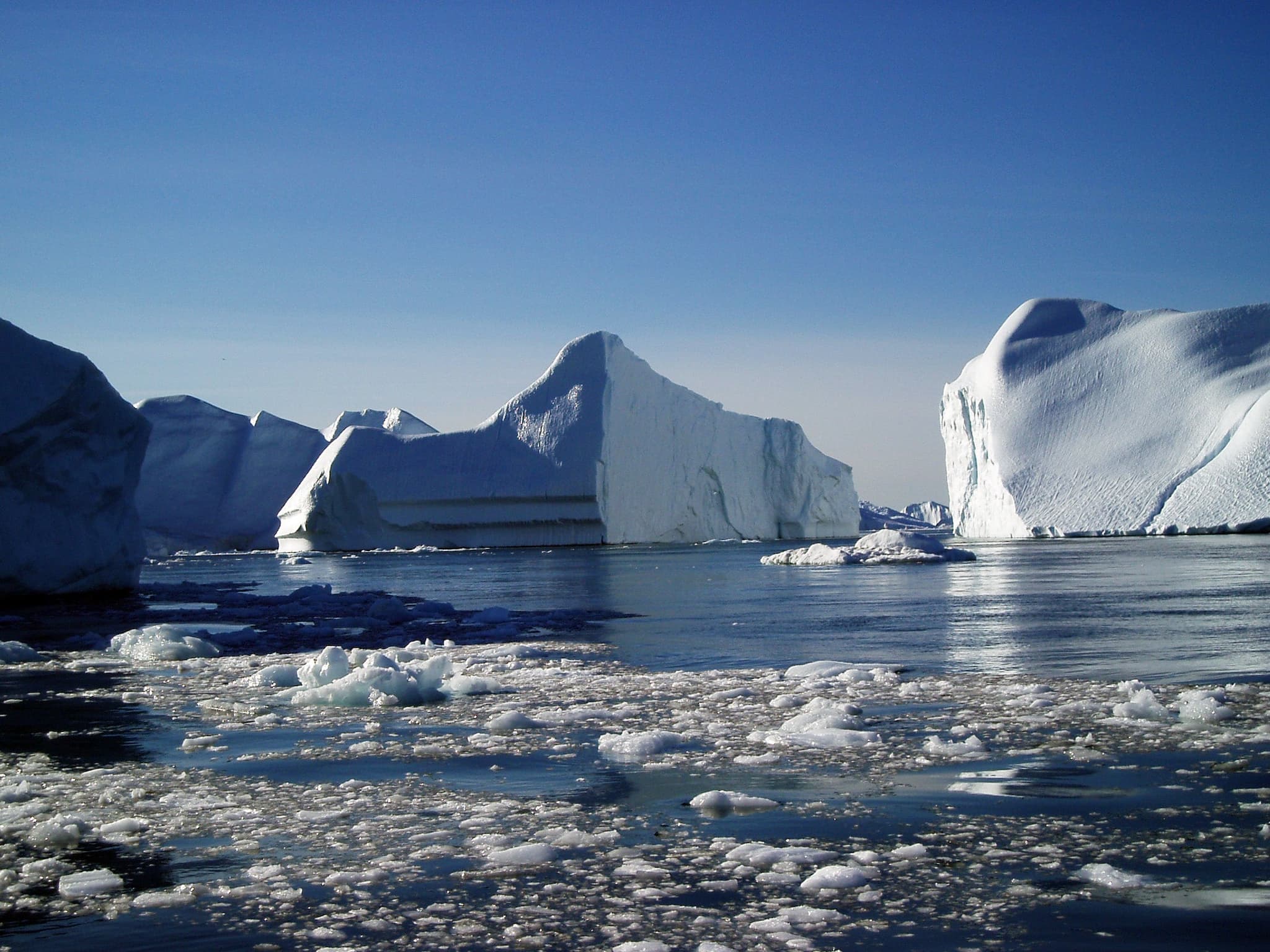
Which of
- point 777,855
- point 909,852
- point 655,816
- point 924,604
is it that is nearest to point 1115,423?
point 924,604

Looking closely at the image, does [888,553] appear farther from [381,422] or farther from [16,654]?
[381,422]

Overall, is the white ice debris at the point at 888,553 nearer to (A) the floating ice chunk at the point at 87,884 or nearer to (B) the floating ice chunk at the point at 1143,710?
(B) the floating ice chunk at the point at 1143,710

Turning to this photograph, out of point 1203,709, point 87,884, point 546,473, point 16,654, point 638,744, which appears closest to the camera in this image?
point 87,884

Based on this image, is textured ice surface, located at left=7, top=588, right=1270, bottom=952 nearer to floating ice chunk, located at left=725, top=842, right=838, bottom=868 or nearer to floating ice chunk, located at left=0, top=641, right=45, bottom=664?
floating ice chunk, located at left=725, top=842, right=838, bottom=868

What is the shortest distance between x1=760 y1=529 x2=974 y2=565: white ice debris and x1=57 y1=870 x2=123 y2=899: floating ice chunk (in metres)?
20.6

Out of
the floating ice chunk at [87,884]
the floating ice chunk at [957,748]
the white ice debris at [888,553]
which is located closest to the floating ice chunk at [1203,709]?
the floating ice chunk at [957,748]

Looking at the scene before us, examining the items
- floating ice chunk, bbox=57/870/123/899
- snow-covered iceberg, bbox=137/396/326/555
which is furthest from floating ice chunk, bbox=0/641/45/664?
snow-covered iceberg, bbox=137/396/326/555

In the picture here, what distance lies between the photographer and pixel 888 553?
2286 cm

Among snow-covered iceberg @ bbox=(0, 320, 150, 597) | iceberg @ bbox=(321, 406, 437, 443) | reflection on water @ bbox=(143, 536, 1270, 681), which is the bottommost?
reflection on water @ bbox=(143, 536, 1270, 681)

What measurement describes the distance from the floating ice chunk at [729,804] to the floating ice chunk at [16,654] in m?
6.32

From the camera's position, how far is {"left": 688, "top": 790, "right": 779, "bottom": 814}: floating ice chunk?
3.20 m

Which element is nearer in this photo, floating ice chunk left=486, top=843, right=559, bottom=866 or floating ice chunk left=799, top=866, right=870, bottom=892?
floating ice chunk left=799, top=866, right=870, bottom=892

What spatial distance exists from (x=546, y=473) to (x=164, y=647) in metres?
27.8

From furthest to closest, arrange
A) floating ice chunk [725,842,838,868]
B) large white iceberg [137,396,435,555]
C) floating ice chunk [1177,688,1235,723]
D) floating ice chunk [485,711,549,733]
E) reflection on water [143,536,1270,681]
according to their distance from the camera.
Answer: large white iceberg [137,396,435,555] < reflection on water [143,536,1270,681] < floating ice chunk [485,711,549,733] < floating ice chunk [1177,688,1235,723] < floating ice chunk [725,842,838,868]
